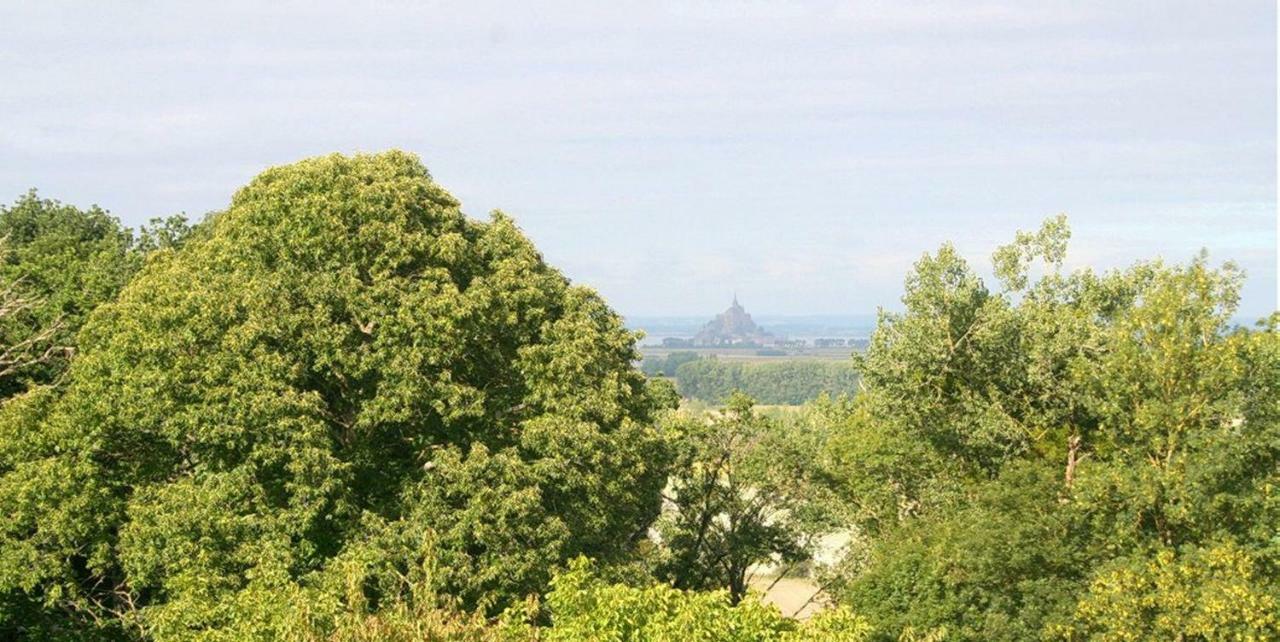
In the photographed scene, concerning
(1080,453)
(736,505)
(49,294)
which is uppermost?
(49,294)

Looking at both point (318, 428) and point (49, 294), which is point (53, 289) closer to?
point (49, 294)

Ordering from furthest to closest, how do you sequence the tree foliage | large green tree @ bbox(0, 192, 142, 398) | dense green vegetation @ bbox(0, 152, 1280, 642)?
the tree foliage, large green tree @ bbox(0, 192, 142, 398), dense green vegetation @ bbox(0, 152, 1280, 642)

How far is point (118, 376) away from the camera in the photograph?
80.0 feet

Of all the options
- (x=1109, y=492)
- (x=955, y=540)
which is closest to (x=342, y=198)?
(x=955, y=540)

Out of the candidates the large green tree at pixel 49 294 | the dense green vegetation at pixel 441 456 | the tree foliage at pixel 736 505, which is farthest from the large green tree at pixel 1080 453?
the large green tree at pixel 49 294

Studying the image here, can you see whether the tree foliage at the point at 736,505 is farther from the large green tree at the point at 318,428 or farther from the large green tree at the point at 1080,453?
the large green tree at the point at 318,428

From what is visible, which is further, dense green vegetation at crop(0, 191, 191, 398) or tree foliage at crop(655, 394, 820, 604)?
tree foliage at crop(655, 394, 820, 604)

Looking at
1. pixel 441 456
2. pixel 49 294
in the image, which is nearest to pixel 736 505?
pixel 441 456

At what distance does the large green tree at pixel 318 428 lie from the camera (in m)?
23.2

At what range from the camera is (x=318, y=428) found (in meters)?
23.5

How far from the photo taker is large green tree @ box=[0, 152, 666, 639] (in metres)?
23.2

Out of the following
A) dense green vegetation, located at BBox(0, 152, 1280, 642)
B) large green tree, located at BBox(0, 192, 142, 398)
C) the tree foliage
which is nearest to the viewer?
dense green vegetation, located at BBox(0, 152, 1280, 642)

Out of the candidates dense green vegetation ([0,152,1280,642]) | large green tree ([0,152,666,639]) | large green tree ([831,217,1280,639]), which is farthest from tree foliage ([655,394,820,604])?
large green tree ([0,152,666,639])

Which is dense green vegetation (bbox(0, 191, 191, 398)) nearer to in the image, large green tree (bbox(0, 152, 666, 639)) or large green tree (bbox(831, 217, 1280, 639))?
large green tree (bbox(0, 152, 666, 639))
